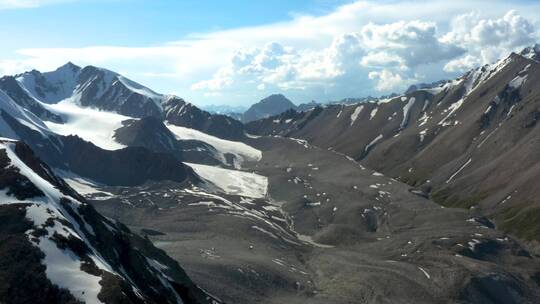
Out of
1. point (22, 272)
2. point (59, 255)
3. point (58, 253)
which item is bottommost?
point (22, 272)

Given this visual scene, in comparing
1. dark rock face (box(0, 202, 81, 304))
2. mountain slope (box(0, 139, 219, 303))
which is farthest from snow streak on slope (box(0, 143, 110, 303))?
dark rock face (box(0, 202, 81, 304))

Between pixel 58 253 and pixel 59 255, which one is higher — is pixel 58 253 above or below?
above

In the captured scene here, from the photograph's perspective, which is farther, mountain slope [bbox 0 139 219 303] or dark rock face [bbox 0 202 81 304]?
mountain slope [bbox 0 139 219 303]

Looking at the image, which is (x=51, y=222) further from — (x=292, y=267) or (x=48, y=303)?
(x=292, y=267)

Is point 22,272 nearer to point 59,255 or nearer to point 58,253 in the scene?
point 59,255

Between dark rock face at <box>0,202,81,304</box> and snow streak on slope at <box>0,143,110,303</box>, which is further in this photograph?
snow streak on slope at <box>0,143,110,303</box>

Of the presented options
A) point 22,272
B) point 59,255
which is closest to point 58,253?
point 59,255

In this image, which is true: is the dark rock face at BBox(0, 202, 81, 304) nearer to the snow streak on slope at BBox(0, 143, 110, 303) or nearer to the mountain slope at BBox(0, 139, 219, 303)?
the mountain slope at BBox(0, 139, 219, 303)

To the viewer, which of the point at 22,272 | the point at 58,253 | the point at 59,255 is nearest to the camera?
the point at 22,272
